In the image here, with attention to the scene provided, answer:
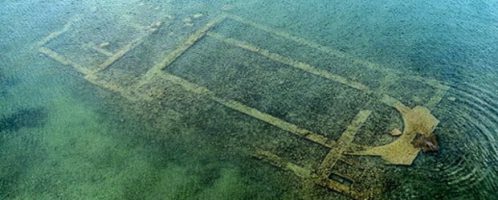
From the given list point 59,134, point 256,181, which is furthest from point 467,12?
point 59,134

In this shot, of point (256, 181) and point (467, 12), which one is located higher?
point (467, 12)

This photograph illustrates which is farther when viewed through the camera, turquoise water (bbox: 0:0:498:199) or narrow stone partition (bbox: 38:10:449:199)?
narrow stone partition (bbox: 38:10:449:199)

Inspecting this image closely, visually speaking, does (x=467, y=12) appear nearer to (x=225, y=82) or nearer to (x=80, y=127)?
(x=225, y=82)

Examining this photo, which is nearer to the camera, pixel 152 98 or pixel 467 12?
pixel 152 98

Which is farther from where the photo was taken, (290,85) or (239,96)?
(290,85)

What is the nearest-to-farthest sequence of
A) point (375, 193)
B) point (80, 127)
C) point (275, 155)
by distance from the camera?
point (375, 193) → point (275, 155) → point (80, 127)

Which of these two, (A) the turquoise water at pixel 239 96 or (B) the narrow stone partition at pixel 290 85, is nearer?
(A) the turquoise water at pixel 239 96

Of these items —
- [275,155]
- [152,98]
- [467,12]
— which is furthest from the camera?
[467,12]

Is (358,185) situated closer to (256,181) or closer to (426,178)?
(426,178)
